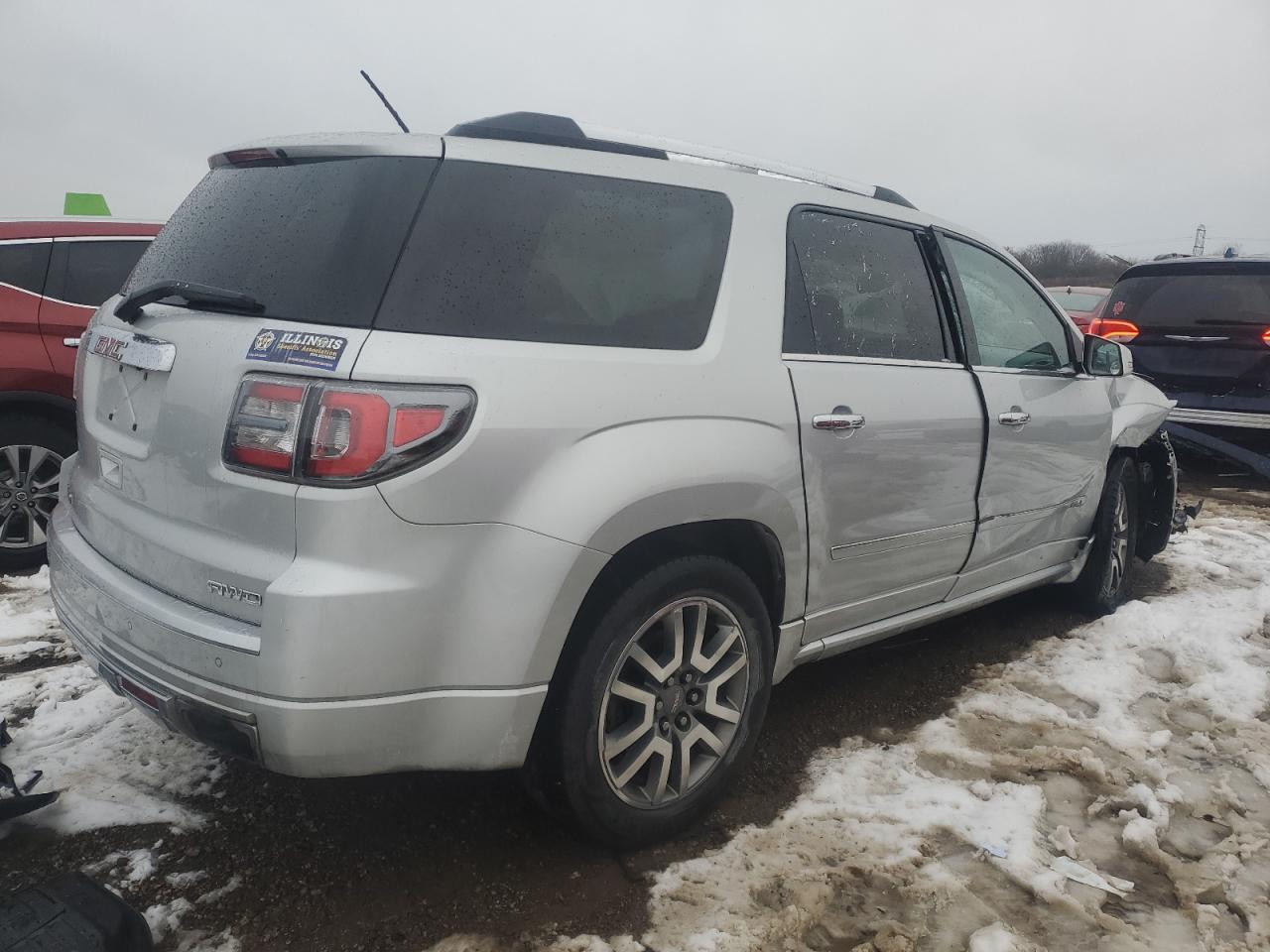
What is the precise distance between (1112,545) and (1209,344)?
3858 millimetres

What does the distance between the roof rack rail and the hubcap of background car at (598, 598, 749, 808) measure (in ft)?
3.89

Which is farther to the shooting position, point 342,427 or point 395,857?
point 395,857

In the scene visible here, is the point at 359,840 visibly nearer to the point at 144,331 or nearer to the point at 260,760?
the point at 260,760

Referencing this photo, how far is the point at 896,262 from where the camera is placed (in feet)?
10.6

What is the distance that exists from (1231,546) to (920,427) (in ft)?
13.5

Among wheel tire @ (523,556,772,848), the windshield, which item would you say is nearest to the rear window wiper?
wheel tire @ (523,556,772,848)

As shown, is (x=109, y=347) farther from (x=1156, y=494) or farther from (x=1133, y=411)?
(x=1156, y=494)

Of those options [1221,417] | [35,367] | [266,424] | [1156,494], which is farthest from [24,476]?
A: [1221,417]

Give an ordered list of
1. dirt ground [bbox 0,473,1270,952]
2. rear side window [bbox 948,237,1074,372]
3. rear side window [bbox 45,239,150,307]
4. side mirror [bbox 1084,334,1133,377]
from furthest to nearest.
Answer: rear side window [bbox 45,239,150,307]
side mirror [bbox 1084,334,1133,377]
rear side window [bbox 948,237,1074,372]
dirt ground [bbox 0,473,1270,952]

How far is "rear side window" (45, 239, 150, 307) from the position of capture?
188 inches

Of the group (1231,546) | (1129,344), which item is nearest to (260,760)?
(1231,546)

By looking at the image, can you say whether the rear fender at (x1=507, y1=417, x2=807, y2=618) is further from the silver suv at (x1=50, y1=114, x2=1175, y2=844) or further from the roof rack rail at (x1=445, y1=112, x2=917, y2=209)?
the roof rack rail at (x1=445, y1=112, x2=917, y2=209)

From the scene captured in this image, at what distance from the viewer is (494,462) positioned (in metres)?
1.97

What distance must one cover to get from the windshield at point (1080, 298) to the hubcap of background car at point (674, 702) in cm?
1390
